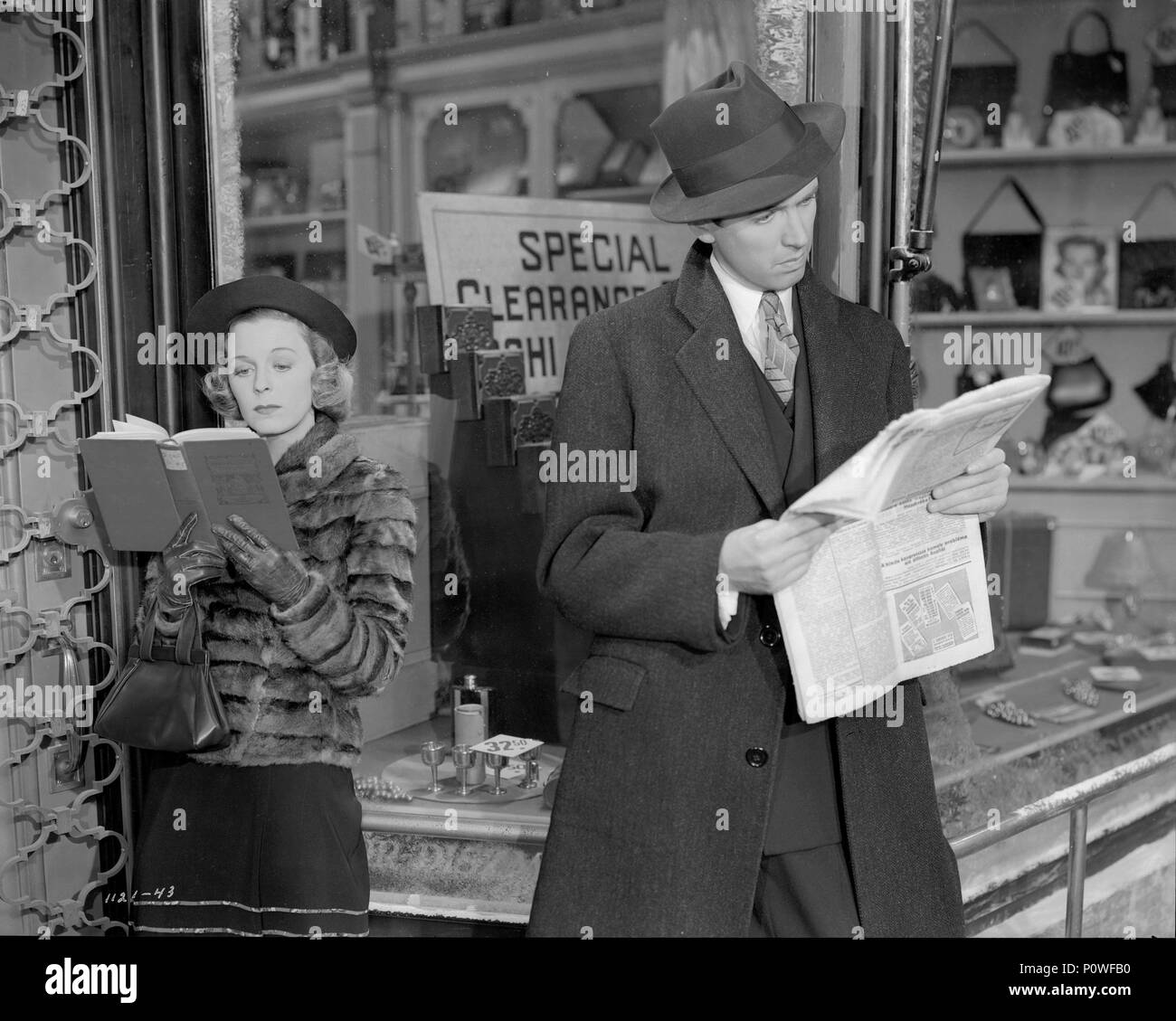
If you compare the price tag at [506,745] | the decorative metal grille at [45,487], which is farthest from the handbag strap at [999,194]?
the decorative metal grille at [45,487]

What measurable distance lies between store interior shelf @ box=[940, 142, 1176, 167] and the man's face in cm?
296

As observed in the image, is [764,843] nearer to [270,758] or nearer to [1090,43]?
[270,758]

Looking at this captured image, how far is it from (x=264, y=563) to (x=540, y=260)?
1.49m

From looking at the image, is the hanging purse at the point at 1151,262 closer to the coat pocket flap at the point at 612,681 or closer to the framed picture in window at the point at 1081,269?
the framed picture in window at the point at 1081,269

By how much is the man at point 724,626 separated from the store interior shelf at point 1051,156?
2.97 meters

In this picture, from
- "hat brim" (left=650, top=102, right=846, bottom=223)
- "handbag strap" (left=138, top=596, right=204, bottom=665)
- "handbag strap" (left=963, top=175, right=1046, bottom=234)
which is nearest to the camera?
"hat brim" (left=650, top=102, right=846, bottom=223)

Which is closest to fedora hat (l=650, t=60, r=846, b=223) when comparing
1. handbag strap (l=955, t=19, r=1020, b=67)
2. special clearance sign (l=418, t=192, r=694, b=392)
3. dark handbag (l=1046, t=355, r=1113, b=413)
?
special clearance sign (l=418, t=192, r=694, b=392)

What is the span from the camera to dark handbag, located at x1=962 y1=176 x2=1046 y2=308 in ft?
15.4

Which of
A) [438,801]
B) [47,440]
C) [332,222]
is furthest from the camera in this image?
[332,222]

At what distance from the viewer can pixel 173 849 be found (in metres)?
2.14

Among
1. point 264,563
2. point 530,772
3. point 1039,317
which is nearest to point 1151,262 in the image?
point 1039,317

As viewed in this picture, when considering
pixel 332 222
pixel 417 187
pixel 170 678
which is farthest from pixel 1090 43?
pixel 170 678

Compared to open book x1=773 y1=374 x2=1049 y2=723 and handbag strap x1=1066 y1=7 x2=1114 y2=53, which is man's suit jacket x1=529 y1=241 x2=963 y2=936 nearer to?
open book x1=773 y1=374 x2=1049 y2=723

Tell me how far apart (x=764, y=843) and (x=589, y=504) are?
0.54m
